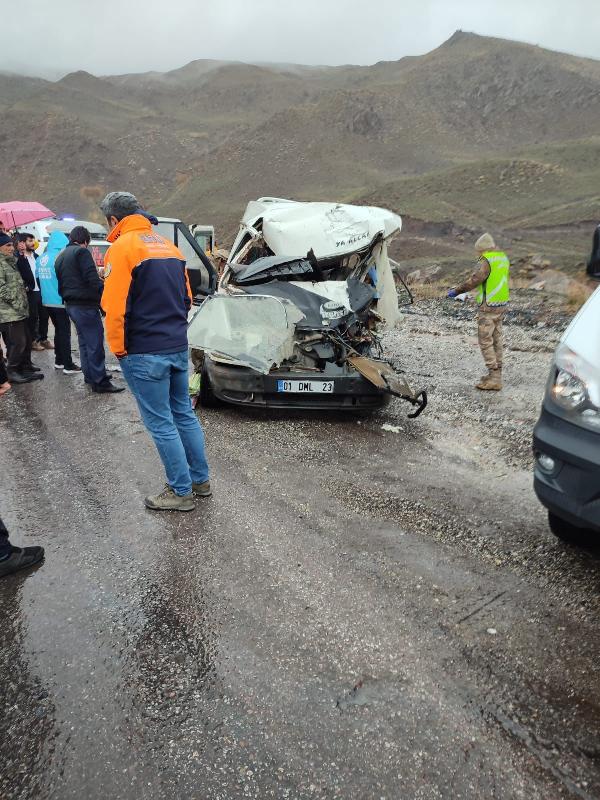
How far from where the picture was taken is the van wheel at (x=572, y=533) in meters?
3.41

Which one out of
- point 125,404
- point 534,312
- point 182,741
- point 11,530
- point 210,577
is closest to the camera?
point 182,741

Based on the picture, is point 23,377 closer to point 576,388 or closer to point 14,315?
point 14,315

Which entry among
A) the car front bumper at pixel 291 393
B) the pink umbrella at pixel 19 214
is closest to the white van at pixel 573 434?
the car front bumper at pixel 291 393

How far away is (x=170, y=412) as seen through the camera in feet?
12.9

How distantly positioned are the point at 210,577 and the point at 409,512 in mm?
1467

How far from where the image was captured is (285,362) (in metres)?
5.91

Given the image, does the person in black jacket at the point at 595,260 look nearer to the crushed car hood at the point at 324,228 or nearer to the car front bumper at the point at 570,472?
the car front bumper at the point at 570,472

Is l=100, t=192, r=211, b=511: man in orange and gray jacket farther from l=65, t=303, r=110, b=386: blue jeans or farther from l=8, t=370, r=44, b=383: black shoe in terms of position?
l=8, t=370, r=44, b=383: black shoe

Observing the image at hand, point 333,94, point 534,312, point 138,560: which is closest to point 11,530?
point 138,560

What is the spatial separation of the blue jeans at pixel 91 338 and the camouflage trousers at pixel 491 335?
451 cm

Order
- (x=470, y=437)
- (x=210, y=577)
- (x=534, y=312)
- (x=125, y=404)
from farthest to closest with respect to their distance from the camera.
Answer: (x=534, y=312) → (x=125, y=404) → (x=470, y=437) → (x=210, y=577)

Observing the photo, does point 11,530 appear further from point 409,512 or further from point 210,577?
point 409,512

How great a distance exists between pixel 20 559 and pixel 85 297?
13.5 ft

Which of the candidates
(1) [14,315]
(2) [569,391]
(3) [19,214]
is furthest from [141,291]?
(3) [19,214]
